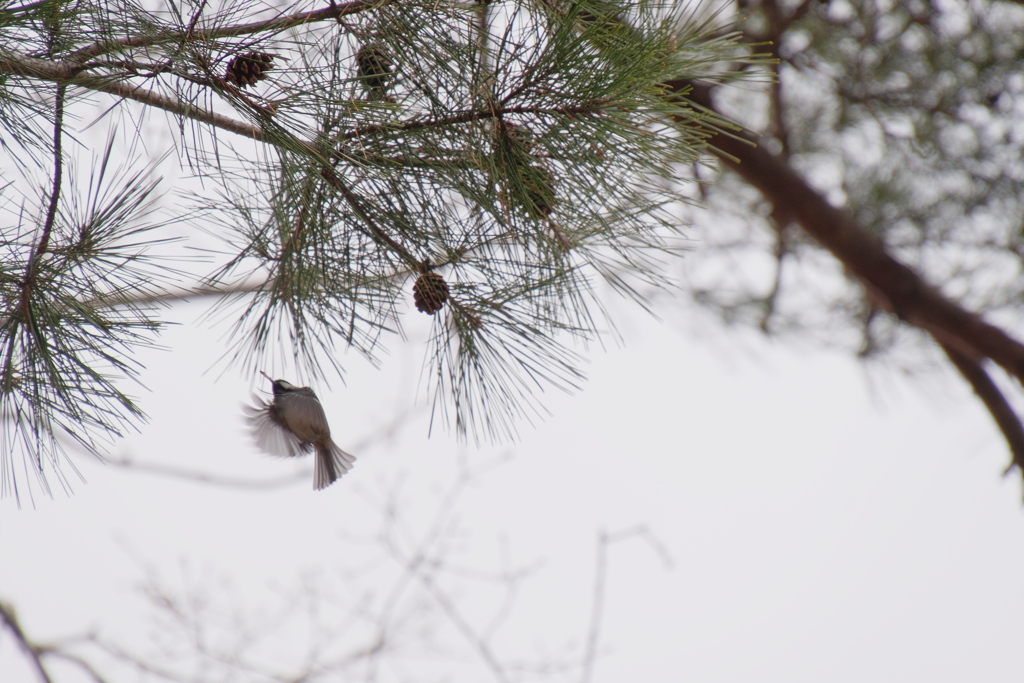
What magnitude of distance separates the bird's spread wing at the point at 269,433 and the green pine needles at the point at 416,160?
8 cm

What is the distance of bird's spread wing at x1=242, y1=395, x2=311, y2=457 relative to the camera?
981 millimetres

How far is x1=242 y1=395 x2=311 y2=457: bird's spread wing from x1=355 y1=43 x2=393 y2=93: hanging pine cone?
389 millimetres

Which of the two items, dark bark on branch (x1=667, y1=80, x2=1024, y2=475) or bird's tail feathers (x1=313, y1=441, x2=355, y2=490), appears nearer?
bird's tail feathers (x1=313, y1=441, x2=355, y2=490)

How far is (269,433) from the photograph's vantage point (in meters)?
0.99

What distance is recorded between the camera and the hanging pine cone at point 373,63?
2.71ft

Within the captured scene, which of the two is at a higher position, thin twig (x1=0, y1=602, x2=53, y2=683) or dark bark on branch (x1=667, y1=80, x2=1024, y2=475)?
dark bark on branch (x1=667, y1=80, x2=1024, y2=475)

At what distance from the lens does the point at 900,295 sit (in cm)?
170

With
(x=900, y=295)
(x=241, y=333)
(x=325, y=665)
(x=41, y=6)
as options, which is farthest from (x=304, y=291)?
(x=325, y=665)

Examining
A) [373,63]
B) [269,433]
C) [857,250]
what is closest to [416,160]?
[373,63]

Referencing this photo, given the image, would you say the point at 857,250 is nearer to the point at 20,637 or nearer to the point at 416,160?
the point at 416,160

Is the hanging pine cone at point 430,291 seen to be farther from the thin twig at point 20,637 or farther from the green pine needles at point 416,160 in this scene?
the thin twig at point 20,637

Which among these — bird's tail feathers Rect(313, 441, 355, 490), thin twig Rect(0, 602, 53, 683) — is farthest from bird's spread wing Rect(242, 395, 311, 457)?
thin twig Rect(0, 602, 53, 683)

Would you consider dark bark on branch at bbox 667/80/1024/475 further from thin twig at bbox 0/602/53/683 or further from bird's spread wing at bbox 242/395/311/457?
thin twig at bbox 0/602/53/683

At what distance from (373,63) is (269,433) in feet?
1.46
